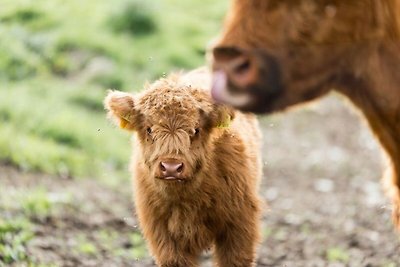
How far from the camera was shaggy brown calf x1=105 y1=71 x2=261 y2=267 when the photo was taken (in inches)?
258

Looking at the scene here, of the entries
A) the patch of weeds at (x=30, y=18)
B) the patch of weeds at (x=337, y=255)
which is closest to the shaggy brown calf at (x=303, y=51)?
the patch of weeds at (x=337, y=255)

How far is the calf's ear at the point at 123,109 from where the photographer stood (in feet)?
22.2

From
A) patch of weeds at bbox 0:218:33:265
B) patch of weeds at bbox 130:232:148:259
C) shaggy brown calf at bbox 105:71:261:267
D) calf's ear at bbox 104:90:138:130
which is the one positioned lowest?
patch of weeds at bbox 130:232:148:259

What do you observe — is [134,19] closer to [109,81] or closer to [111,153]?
[109,81]

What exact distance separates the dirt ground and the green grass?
3.43 feet

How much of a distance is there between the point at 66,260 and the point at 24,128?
5527mm

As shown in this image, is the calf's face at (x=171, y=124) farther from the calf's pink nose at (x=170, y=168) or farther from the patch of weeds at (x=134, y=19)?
the patch of weeds at (x=134, y=19)

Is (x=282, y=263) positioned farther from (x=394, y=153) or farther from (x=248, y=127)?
(x=394, y=153)

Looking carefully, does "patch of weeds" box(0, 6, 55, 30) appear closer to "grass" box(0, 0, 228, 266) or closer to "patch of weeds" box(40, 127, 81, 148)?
"grass" box(0, 0, 228, 266)

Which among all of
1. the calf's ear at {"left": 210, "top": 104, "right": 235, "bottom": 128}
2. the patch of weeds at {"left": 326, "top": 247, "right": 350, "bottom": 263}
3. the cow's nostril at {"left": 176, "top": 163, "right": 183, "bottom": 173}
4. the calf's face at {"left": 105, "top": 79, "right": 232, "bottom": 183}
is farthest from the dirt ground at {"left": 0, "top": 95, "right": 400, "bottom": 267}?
the cow's nostril at {"left": 176, "top": 163, "right": 183, "bottom": 173}

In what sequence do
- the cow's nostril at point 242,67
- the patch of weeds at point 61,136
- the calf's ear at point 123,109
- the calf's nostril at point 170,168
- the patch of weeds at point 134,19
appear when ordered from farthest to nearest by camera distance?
the patch of weeds at point 134,19 < the patch of weeds at point 61,136 < the calf's ear at point 123,109 < the calf's nostril at point 170,168 < the cow's nostril at point 242,67

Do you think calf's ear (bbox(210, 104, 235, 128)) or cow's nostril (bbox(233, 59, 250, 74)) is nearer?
cow's nostril (bbox(233, 59, 250, 74))

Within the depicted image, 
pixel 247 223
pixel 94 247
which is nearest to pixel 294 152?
pixel 94 247

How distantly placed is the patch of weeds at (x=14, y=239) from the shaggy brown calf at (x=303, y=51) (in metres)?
4.26
